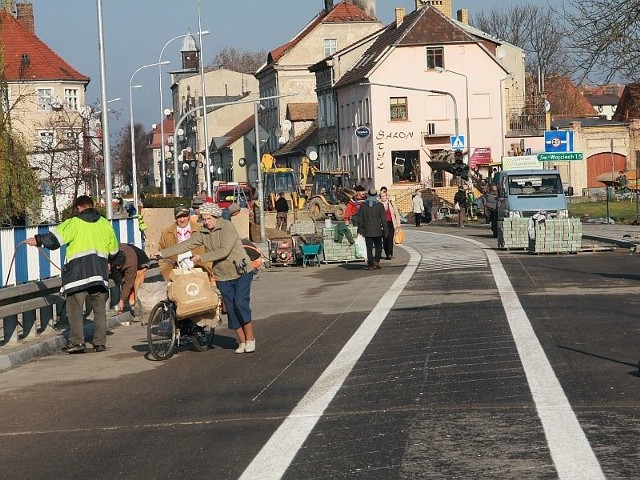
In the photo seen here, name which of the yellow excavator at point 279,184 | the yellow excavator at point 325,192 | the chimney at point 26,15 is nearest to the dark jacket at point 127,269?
the yellow excavator at point 325,192

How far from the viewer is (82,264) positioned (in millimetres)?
14852

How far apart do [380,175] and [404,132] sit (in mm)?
2993

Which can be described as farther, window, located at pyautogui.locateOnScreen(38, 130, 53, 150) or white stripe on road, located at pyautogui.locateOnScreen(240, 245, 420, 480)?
window, located at pyautogui.locateOnScreen(38, 130, 53, 150)

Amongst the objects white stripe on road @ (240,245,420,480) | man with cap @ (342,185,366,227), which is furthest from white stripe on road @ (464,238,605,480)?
man with cap @ (342,185,366,227)

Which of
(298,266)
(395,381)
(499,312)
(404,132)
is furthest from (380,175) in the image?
(395,381)

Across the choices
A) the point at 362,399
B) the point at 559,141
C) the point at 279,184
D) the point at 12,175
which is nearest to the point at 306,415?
the point at 362,399

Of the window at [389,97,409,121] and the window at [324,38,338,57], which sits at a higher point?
the window at [324,38,338,57]

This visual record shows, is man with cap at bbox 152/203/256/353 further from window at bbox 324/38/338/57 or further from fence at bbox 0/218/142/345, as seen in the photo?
window at bbox 324/38/338/57

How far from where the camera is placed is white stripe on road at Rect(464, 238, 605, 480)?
7238 mm

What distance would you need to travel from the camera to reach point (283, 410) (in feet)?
32.2

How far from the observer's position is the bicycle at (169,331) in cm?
1385

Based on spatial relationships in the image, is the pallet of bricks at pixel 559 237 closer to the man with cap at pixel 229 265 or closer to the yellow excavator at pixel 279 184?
the man with cap at pixel 229 265

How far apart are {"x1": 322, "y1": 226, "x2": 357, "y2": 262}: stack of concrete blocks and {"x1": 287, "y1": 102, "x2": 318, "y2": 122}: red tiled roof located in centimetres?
6513

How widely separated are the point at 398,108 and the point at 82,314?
59555 millimetres
